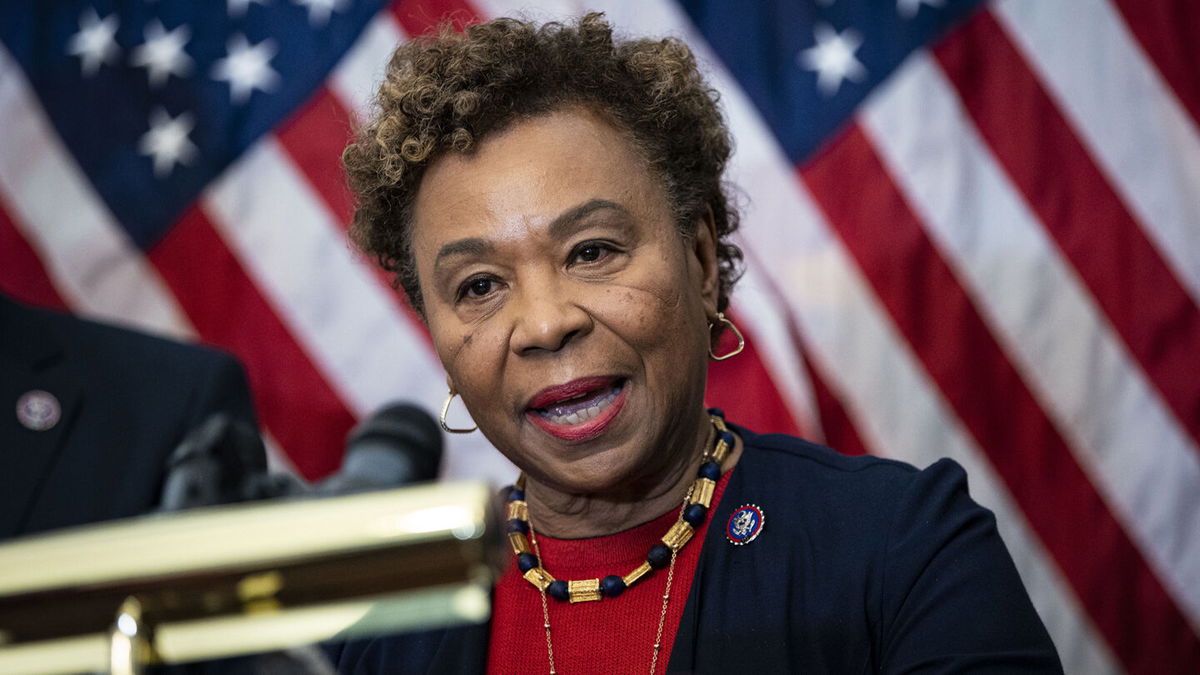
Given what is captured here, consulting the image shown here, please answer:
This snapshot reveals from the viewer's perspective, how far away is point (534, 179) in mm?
1370

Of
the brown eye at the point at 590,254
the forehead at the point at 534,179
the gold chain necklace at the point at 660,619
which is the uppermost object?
the forehead at the point at 534,179

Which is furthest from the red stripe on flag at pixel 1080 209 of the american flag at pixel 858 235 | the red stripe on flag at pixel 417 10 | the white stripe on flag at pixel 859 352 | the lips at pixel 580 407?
the lips at pixel 580 407

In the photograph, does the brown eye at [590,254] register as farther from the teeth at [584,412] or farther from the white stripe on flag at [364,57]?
the white stripe on flag at [364,57]

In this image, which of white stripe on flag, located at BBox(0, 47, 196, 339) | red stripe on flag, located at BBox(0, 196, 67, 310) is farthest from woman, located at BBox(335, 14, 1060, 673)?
red stripe on flag, located at BBox(0, 196, 67, 310)

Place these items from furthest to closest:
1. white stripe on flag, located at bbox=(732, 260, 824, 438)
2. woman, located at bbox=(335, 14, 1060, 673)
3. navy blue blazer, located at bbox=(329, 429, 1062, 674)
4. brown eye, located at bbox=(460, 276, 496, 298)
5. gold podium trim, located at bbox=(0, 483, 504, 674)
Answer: white stripe on flag, located at bbox=(732, 260, 824, 438), brown eye, located at bbox=(460, 276, 496, 298), woman, located at bbox=(335, 14, 1060, 673), navy blue blazer, located at bbox=(329, 429, 1062, 674), gold podium trim, located at bbox=(0, 483, 504, 674)

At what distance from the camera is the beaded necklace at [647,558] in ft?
4.74

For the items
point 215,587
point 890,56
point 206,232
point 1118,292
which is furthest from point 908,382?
point 215,587

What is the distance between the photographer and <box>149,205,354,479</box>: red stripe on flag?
2.83 metres

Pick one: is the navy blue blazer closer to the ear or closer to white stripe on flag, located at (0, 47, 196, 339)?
the ear

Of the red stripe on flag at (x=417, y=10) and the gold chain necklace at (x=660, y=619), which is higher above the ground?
the red stripe on flag at (x=417, y=10)

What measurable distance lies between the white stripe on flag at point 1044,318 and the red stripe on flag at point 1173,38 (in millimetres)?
371

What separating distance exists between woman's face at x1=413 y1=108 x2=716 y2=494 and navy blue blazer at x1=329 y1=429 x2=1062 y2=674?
170mm

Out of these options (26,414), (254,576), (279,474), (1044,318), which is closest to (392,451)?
(279,474)

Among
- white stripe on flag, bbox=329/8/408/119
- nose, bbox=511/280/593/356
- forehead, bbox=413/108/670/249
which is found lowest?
nose, bbox=511/280/593/356
